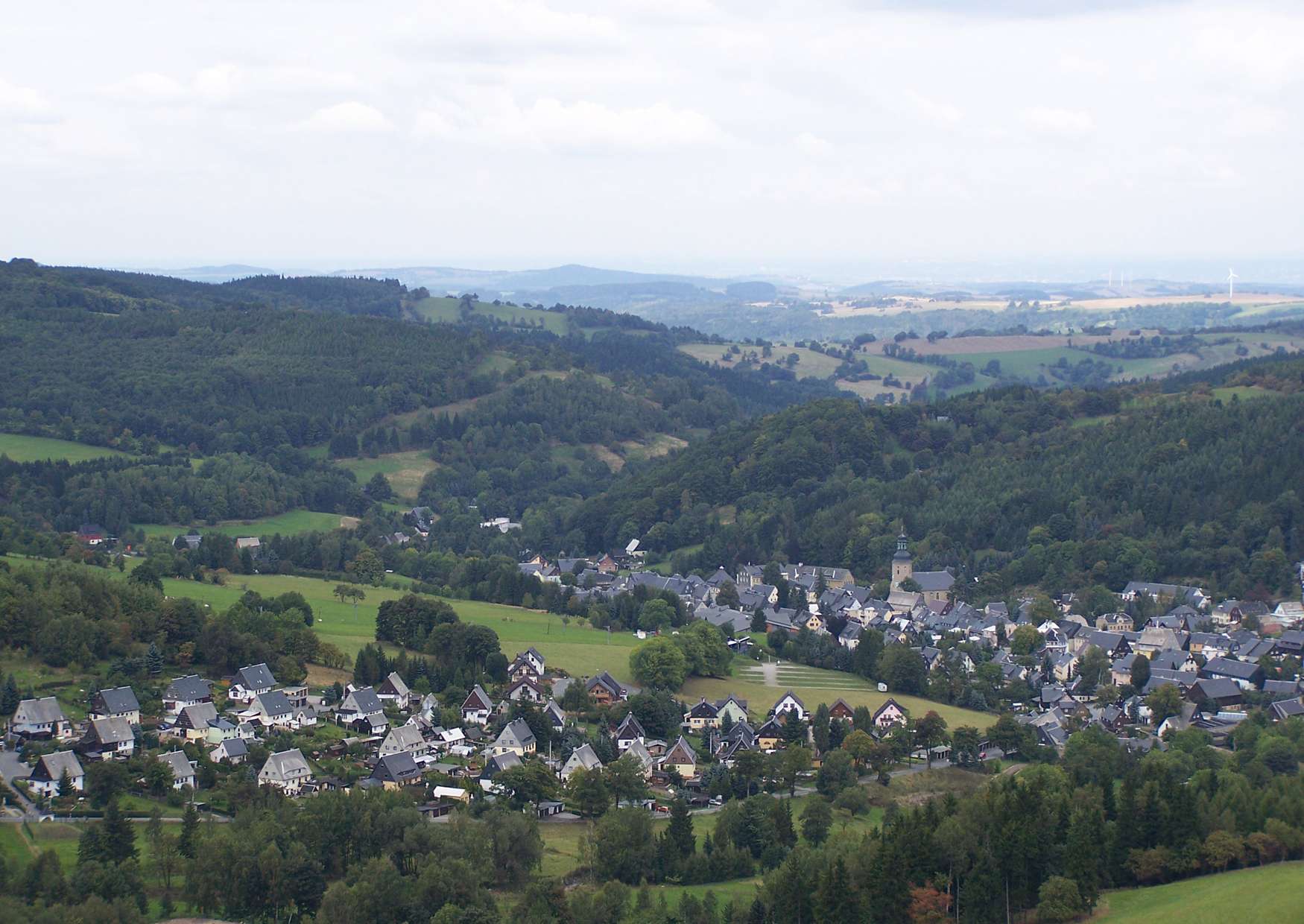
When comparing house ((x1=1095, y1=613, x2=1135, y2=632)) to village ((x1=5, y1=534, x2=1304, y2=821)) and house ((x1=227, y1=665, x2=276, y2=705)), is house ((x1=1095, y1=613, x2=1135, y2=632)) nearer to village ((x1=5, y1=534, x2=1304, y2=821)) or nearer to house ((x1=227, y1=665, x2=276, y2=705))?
village ((x1=5, y1=534, x2=1304, y2=821))

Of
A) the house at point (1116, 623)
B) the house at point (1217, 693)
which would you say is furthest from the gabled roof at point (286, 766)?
the house at point (1116, 623)

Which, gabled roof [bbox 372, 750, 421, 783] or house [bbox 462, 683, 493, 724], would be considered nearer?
gabled roof [bbox 372, 750, 421, 783]

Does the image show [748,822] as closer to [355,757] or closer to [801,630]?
[355,757]

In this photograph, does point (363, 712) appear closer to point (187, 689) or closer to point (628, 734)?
point (187, 689)

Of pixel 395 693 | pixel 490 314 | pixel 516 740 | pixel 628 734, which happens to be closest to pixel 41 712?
pixel 395 693

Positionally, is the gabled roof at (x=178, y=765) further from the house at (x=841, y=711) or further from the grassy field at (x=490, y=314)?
the grassy field at (x=490, y=314)

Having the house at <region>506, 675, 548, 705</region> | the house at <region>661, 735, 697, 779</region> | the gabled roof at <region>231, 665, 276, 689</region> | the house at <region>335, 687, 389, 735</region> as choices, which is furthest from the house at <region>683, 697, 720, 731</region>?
the gabled roof at <region>231, 665, 276, 689</region>
